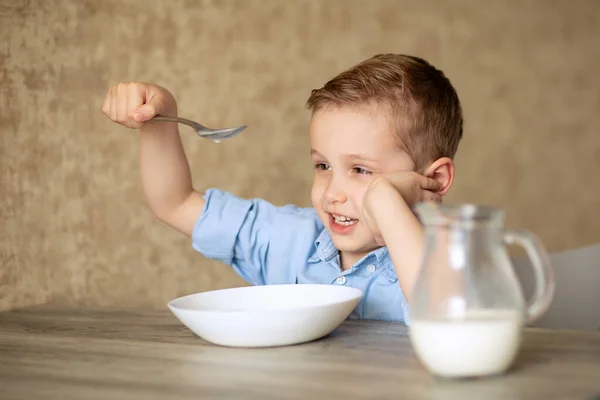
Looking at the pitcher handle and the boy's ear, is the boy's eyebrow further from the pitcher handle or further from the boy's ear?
the pitcher handle

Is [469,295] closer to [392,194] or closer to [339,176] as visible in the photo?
[392,194]

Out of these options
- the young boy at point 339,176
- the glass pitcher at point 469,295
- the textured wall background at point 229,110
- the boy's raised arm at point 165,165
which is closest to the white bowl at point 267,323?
the glass pitcher at point 469,295

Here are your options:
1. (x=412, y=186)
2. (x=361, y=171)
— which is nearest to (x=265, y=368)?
(x=412, y=186)

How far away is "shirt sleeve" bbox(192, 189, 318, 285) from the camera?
1.44 m

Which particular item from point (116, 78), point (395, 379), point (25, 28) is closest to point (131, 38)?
point (116, 78)

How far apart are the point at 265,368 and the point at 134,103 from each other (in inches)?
23.3

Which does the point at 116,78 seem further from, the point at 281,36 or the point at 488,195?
the point at 488,195

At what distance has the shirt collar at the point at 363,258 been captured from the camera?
1308mm

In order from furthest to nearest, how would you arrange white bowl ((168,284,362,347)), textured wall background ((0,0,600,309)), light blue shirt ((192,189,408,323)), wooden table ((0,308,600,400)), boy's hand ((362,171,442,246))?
textured wall background ((0,0,600,309))
light blue shirt ((192,189,408,323))
boy's hand ((362,171,442,246))
white bowl ((168,284,362,347))
wooden table ((0,308,600,400))

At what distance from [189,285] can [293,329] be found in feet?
6.01

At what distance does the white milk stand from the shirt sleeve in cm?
75

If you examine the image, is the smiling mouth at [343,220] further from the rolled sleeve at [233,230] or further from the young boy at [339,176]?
the rolled sleeve at [233,230]

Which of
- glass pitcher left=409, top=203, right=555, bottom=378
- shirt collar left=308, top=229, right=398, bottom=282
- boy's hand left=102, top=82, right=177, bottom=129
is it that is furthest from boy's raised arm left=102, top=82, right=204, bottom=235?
glass pitcher left=409, top=203, right=555, bottom=378

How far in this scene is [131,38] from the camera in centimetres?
263
